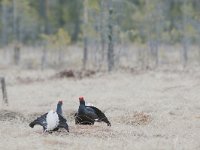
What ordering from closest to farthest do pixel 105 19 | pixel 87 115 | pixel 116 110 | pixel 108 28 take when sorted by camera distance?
pixel 87 115
pixel 116 110
pixel 108 28
pixel 105 19

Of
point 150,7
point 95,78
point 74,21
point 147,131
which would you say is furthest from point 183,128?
point 74,21

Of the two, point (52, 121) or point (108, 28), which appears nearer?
point (52, 121)

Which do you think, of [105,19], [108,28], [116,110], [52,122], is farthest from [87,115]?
[105,19]

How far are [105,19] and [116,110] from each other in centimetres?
1581

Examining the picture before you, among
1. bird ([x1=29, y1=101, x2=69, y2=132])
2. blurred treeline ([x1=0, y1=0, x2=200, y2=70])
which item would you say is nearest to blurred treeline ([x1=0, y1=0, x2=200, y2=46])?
blurred treeline ([x1=0, y1=0, x2=200, y2=70])

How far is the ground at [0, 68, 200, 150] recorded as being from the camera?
39.5ft

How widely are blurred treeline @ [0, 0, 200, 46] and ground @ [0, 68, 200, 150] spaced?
5189 mm

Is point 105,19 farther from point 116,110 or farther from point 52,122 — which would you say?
point 52,122

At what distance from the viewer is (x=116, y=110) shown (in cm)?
1720

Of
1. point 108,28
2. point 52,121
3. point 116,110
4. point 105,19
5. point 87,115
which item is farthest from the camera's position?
point 105,19

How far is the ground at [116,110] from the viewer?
12.0 m

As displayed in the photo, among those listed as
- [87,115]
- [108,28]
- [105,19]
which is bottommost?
[87,115]

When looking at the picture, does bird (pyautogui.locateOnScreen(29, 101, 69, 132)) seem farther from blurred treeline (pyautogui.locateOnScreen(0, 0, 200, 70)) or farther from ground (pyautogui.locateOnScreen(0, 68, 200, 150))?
blurred treeline (pyautogui.locateOnScreen(0, 0, 200, 70))

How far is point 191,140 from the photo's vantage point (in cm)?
1240
